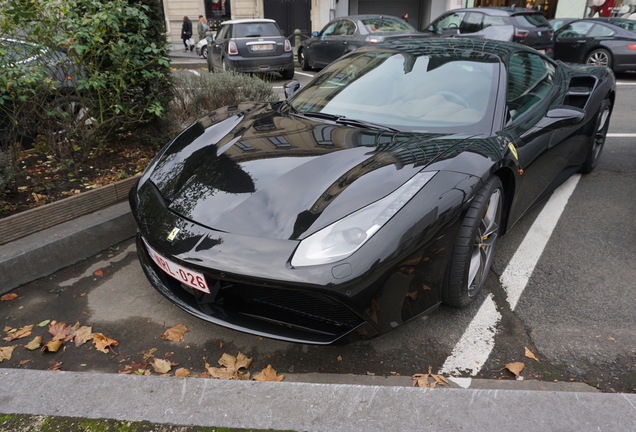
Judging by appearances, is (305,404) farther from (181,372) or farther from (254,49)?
(254,49)

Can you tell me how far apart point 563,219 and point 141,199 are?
322cm

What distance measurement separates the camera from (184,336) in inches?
103

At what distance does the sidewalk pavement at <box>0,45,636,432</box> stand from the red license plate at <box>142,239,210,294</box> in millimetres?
418

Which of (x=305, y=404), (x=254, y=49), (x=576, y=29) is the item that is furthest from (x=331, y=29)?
(x=305, y=404)

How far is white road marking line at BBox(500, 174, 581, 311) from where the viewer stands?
3020 mm

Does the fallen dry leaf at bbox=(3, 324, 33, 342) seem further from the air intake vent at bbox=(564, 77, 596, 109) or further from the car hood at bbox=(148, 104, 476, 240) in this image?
the air intake vent at bbox=(564, 77, 596, 109)

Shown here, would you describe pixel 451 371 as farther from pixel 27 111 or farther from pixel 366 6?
pixel 366 6

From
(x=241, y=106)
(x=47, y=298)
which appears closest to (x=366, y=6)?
(x=241, y=106)

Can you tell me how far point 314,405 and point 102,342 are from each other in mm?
1328

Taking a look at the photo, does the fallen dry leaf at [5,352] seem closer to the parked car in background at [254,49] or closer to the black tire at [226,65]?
the parked car in background at [254,49]

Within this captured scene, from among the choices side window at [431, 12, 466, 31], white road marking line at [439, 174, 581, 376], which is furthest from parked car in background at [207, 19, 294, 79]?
white road marking line at [439, 174, 581, 376]

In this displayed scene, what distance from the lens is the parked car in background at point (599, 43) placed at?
34.6 ft

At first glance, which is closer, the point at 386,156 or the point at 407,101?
the point at 386,156

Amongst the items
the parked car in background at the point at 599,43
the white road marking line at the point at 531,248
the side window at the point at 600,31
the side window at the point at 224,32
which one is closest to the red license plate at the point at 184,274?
the white road marking line at the point at 531,248
